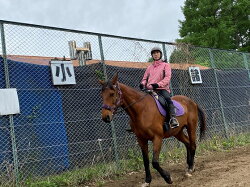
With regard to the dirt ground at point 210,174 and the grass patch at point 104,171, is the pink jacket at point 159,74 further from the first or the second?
the grass patch at point 104,171

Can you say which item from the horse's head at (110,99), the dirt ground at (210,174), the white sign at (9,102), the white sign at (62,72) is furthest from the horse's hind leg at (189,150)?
the white sign at (9,102)

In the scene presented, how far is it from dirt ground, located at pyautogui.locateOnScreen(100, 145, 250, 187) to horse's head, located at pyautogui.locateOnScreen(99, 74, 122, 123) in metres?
1.75

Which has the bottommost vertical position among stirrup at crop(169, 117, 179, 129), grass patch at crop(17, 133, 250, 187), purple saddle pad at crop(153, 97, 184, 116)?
grass patch at crop(17, 133, 250, 187)

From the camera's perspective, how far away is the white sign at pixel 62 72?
7191 millimetres

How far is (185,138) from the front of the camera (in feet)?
26.1

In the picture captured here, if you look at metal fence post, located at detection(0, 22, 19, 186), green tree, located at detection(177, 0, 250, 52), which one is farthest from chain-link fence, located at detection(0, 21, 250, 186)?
green tree, located at detection(177, 0, 250, 52)

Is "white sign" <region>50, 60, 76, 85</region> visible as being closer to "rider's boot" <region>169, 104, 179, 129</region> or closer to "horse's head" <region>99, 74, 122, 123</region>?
"horse's head" <region>99, 74, 122, 123</region>

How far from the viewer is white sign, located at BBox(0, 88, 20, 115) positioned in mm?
6227

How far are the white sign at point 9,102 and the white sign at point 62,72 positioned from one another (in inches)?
39.3

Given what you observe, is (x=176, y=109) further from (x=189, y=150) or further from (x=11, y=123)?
(x=11, y=123)

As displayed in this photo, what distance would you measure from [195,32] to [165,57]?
2445 cm

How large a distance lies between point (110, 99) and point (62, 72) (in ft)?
6.18

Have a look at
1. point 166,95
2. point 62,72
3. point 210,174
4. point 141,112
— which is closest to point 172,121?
point 166,95

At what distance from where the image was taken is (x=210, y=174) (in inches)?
273
